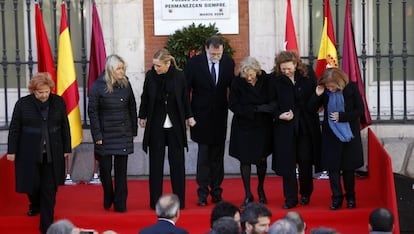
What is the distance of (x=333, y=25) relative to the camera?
1288 cm

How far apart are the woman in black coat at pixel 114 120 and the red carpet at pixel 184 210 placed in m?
0.27

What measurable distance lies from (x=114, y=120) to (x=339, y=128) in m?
2.39

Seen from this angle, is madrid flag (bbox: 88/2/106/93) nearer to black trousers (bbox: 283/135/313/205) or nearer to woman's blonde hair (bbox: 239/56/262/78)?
woman's blonde hair (bbox: 239/56/262/78)

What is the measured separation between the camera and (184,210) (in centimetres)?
1054

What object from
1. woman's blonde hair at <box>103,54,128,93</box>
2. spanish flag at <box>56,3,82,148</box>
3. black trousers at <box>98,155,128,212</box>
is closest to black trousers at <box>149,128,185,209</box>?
black trousers at <box>98,155,128,212</box>

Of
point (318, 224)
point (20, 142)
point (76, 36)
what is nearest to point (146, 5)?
point (76, 36)

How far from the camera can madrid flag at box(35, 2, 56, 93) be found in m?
12.0

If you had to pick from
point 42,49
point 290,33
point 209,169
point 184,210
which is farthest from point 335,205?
point 42,49

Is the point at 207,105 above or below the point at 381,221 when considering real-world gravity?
above

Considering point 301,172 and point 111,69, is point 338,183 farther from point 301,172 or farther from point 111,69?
point 111,69

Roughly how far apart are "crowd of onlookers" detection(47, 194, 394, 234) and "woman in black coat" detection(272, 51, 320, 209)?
3010 millimetres

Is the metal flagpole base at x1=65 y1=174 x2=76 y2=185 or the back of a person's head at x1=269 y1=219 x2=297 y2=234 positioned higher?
the back of a person's head at x1=269 y1=219 x2=297 y2=234

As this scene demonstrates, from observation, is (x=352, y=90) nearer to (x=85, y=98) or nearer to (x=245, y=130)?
(x=245, y=130)

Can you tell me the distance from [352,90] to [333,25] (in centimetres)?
265
